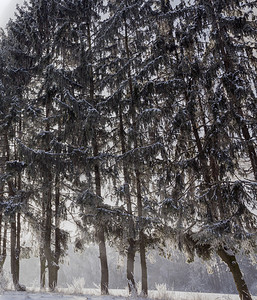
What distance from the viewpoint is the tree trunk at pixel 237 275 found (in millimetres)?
7797

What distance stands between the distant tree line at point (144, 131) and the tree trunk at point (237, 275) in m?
0.03

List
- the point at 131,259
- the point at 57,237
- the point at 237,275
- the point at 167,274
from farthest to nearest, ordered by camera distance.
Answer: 1. the point at 167,274
2. the point at 57,237
3. the point at 131,259
4. the point at 237,275

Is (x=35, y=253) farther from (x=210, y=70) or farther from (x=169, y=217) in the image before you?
(x=210, y=70)

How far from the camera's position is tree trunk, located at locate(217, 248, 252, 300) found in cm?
780

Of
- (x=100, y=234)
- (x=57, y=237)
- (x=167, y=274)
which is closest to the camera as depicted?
(x=100, y=234)

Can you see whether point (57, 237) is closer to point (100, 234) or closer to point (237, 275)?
point (100, 234)

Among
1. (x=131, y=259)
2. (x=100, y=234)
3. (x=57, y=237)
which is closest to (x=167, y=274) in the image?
(x=57, y=237)

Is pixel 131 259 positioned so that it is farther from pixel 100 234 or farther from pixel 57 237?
pixel 57 237

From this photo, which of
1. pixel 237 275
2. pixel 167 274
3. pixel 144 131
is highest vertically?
pixel 144 131

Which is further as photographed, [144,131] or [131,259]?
[144,131]

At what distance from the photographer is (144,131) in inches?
429

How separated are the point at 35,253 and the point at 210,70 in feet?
38.7

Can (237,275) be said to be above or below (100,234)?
below

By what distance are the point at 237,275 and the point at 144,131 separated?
19.9 feet
